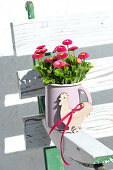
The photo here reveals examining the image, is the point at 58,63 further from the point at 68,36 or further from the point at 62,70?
the point at 68,36

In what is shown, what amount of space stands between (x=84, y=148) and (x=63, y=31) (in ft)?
1.67

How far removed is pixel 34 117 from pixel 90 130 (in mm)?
229

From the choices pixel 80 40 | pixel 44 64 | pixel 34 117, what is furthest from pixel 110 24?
pixel 34 117

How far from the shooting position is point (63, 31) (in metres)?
1.21

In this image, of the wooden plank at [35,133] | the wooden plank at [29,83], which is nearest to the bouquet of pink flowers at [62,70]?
the wooden plank at [29,83]

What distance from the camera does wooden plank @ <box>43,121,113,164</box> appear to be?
801mm

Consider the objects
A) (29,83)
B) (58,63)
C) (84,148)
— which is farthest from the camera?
(29,83)

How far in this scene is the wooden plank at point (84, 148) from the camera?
0.80 m

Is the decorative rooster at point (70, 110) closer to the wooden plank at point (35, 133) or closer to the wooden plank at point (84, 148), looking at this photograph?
the wooden plank at point (84, 148)

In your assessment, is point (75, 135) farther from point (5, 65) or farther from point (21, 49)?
point (5, 65)

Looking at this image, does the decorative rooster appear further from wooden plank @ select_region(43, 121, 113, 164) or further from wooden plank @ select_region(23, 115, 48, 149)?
wooden plank @ select_region(23, 115, 48, 149)

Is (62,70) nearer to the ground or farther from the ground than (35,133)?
→ farther from the ground

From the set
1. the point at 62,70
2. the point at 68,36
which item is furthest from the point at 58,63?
the point at 68,36

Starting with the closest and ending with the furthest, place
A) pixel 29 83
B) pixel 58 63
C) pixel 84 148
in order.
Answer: pixel 84 148 < pixel 58 63 < pixel 29 83
